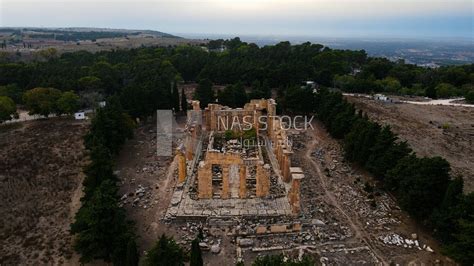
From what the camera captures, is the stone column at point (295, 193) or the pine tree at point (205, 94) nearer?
the stone column at point (295, 193)

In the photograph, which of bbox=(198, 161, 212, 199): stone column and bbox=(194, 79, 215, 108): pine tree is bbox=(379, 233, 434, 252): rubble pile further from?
bbox=(194, 79, 215, 108): pine tree

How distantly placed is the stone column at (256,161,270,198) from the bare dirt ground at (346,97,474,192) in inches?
605

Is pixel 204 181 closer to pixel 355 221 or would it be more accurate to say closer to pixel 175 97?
pixel 355 221

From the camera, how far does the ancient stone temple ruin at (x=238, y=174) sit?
86.3 feet

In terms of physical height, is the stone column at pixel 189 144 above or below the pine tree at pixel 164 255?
above

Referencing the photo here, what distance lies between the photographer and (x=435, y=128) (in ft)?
141

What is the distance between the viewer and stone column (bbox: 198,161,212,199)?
88.4 ft

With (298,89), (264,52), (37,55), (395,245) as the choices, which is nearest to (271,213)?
(395,245)

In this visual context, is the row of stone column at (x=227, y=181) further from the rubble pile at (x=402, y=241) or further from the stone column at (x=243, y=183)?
the rubble pile at (x=402, y=241)

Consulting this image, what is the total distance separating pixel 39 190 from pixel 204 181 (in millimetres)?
13854

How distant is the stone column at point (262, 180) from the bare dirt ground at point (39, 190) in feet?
42.4
